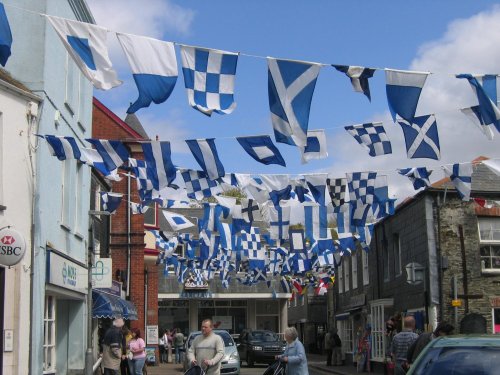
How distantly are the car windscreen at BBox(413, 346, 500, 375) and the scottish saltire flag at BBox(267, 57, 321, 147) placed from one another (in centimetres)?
477

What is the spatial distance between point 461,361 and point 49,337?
12155mm

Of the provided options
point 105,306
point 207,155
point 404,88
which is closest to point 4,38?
point 207,155

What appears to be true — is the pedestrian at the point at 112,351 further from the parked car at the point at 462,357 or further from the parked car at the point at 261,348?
the parked car at the point at 261,348

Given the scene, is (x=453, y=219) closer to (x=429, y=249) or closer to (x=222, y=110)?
(x=429, y=249)

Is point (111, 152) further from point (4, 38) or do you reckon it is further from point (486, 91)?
point (486, 91)

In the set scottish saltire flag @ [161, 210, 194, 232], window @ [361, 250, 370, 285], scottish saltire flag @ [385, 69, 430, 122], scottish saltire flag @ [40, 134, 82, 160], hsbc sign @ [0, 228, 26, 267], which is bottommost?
hsbc sign @ [0, 228, 26, 267]

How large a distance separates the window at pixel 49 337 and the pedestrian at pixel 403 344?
7.50 meters

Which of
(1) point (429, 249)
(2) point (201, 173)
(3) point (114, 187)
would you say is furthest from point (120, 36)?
(3) point (114, 187)

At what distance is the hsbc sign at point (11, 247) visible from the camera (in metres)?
13.4

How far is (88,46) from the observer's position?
10922 millimetres

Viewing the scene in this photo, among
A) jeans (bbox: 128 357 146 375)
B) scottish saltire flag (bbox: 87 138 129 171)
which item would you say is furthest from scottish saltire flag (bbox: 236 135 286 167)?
jeans (bbox: 128 357 146 375)

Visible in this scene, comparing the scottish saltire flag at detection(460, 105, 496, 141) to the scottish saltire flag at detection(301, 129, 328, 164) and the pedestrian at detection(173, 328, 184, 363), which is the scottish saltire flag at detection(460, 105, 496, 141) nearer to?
the scottish saltire flag at detection(301, 129, 328, 164)

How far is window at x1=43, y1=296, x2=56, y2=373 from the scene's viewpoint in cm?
1720

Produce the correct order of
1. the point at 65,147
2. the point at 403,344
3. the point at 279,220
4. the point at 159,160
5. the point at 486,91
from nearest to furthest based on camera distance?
the point at 486,91, the point at 403,344, the point at 65,147, the point at 159,160, the point at 279,220
